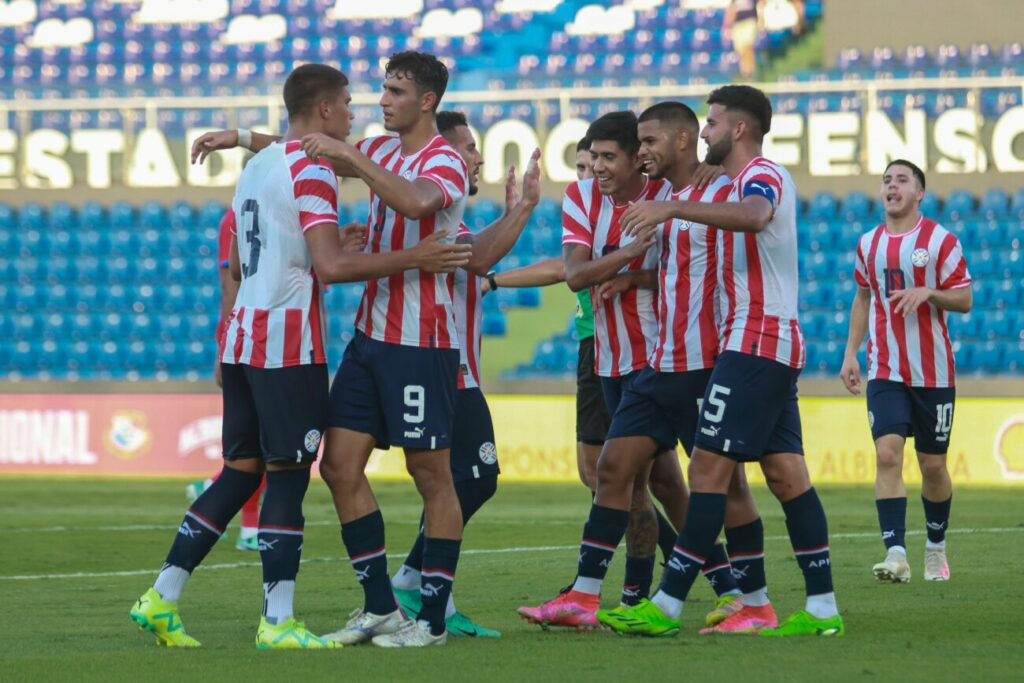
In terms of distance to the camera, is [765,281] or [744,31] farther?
[744,31]

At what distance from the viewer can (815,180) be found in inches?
771

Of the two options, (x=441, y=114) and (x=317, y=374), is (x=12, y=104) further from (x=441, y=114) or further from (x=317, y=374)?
(x=317, y=374)

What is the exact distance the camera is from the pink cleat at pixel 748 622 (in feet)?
19.9

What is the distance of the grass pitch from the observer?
511 cm

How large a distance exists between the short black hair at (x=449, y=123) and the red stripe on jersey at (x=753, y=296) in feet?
5.28

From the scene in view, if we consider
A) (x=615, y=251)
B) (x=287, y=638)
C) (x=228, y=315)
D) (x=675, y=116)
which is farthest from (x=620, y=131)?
(x=228, y=315)

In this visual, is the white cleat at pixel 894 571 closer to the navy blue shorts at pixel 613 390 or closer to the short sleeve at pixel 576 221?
the navy blue shorts at pixel 613 390

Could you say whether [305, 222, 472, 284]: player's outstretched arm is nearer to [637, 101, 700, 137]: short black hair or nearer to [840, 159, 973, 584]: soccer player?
[637, 101, 700, 137]: short black hair

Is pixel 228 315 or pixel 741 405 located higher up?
pixel 228 315

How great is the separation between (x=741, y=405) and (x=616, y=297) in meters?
0.93

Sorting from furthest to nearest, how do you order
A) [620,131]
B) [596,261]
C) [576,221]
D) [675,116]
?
[576,221], [620,131], [596,261], [675,116]

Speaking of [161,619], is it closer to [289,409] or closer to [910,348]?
[289,409]

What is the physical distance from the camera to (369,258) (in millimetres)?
5590

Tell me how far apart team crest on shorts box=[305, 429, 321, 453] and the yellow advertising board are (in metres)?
10.8
